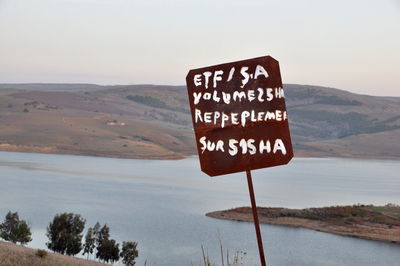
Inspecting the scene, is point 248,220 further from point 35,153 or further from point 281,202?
point 35,153

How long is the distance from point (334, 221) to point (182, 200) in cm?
2321

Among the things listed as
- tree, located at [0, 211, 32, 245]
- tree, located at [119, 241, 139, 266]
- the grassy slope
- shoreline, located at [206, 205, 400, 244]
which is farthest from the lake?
the grassy slope

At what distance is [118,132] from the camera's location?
568 feet

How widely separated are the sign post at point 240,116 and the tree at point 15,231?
3571 centimetres

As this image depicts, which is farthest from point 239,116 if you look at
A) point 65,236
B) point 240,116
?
point 65,236

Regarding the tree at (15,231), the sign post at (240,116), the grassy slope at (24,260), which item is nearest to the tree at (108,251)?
the tree at (15,231)

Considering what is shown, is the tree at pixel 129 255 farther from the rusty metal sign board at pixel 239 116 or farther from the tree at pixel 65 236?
the rusty metal sign board at pixel 239 116

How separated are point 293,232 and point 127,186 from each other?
41.5 m

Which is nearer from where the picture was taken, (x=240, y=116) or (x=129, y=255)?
(x=240, y=116)

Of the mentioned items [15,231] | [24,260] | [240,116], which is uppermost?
[240,116]

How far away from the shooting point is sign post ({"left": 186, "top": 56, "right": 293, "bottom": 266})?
5.84m

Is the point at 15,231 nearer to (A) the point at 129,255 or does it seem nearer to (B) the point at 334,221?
(A) the point at 129,255

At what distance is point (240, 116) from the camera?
5922 millimetres

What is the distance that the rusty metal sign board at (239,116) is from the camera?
584 cm
